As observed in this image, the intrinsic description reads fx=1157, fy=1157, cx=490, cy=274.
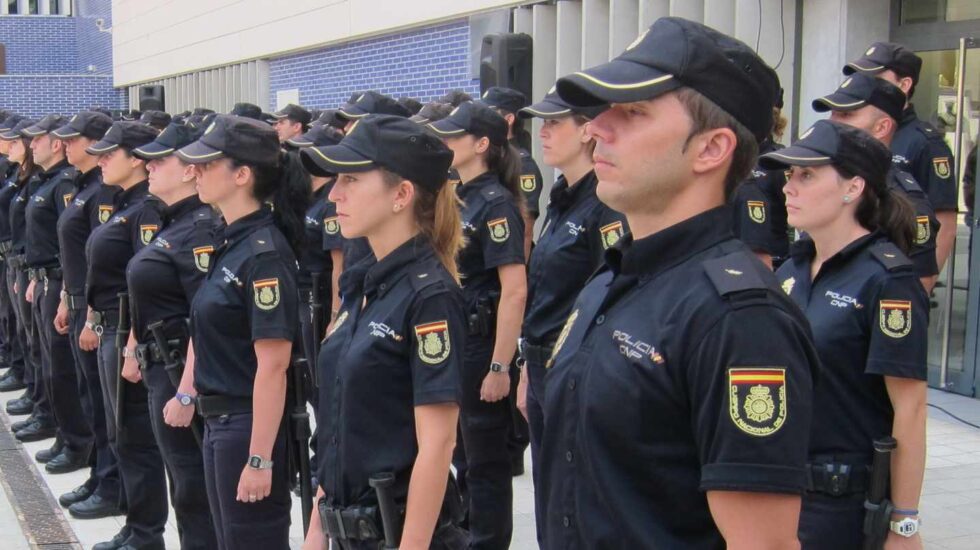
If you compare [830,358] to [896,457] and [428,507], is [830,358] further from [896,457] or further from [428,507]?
[428,507]

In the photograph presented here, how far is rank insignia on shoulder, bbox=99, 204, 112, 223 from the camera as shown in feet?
21.9

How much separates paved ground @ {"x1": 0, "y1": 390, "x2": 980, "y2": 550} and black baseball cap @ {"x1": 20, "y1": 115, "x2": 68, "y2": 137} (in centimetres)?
247

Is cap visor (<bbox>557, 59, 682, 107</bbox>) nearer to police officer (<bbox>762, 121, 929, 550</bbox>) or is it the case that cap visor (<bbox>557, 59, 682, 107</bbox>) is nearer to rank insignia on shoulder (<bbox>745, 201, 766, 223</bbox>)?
police officer (<bbox>762, 121, 929, 550</bbox>)

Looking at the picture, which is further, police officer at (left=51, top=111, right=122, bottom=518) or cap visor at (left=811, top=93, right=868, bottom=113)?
police officer at (left=51, top=111, right=122, bottom=518)

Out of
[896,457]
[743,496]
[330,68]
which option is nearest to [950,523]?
[896,457]

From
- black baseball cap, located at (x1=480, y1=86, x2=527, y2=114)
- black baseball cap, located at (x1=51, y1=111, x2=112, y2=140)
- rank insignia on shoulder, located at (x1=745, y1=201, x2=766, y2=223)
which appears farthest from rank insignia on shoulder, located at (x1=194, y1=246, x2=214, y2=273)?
black baseball cap, located at (x1=51, y1=111, x2=112, y2=140)

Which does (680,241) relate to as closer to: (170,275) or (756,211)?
(170,275)

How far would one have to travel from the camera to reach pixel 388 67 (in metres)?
15.2

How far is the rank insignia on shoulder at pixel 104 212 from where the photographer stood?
668cm

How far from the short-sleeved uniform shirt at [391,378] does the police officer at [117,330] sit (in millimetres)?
2354

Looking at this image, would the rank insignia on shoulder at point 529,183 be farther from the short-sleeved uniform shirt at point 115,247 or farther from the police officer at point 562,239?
the police officer at point 562,239

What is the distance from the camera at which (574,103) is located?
78.7 inches

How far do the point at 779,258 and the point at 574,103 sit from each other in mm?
4714

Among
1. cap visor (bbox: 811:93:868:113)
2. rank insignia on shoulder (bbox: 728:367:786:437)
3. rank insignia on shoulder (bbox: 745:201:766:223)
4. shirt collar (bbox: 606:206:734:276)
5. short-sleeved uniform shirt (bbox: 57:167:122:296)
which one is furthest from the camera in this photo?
short-sleeved uniform shirt (bbox: 57:167:122:296)
